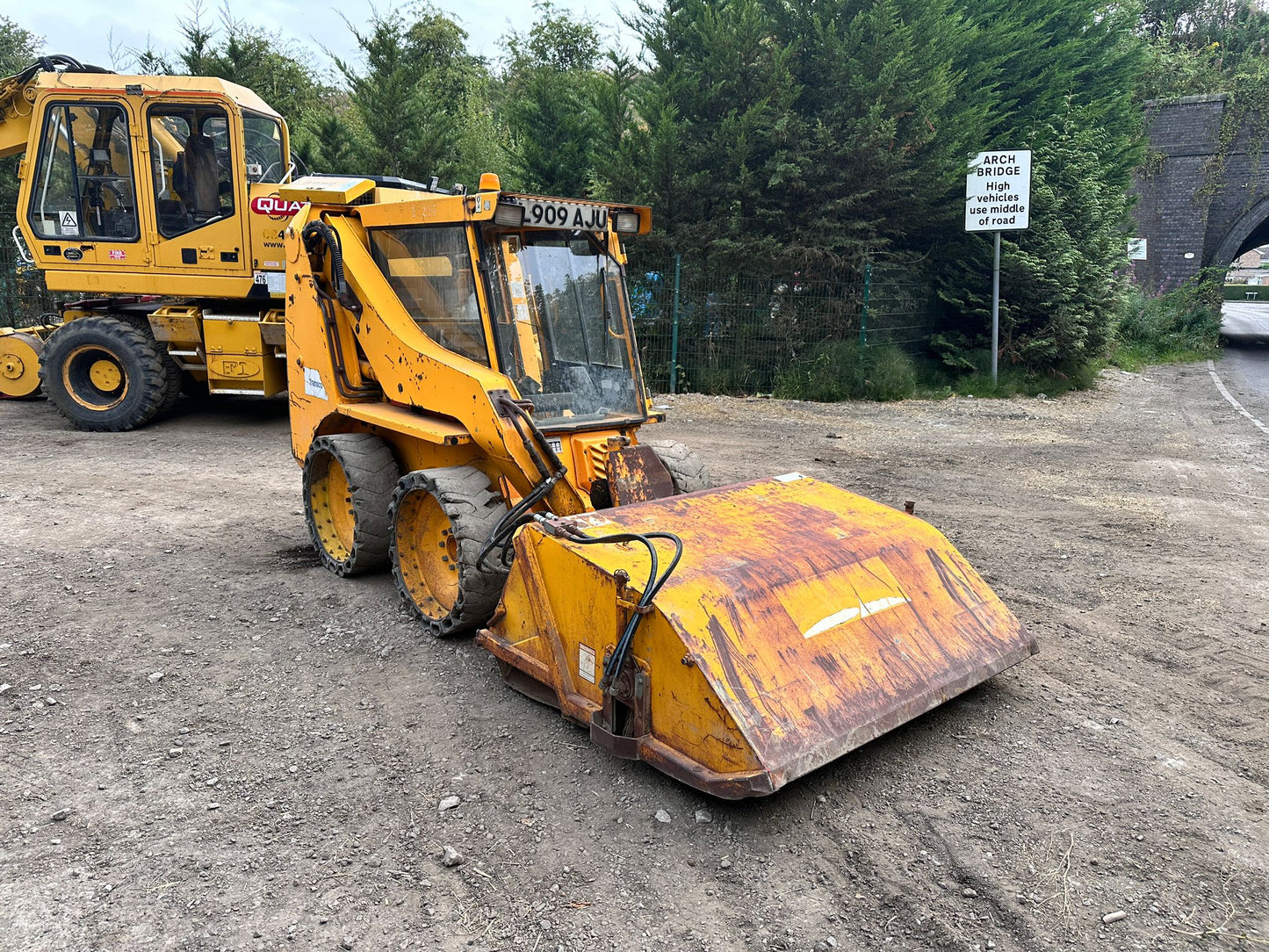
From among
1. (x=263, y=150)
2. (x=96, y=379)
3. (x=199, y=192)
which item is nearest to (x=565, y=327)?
(x=199, y=192)

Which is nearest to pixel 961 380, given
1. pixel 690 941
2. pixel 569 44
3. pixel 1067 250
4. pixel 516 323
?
pixel 1067 250

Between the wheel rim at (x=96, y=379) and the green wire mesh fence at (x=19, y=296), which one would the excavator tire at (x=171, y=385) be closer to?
the wheel rim at (x=96, y=379)

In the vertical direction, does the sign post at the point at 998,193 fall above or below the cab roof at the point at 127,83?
below

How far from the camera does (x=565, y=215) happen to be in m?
5.01

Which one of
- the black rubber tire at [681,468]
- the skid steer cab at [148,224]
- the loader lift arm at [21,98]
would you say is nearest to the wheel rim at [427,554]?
the black rubber tire at [681,468]

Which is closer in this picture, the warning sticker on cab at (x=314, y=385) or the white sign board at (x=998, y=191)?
the warning sticker on cab at (x=314, y=385)

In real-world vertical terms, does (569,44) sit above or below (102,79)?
above

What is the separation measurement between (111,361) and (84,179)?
191 cm

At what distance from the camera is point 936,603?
421cm

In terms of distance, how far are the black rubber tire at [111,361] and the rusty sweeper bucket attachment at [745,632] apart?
757 centimetres

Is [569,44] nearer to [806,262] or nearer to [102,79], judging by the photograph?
[806,262]

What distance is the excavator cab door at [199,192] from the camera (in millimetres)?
9680

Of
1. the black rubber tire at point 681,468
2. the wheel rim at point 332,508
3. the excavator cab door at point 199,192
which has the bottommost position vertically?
the wheel rim at point 332,508

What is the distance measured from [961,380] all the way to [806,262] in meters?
3.26
